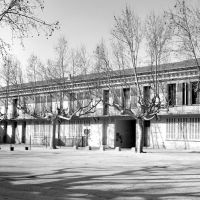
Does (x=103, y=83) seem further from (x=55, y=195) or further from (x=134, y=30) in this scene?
(x=55, y=195)

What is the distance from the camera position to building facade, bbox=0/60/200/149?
30844 millimetres

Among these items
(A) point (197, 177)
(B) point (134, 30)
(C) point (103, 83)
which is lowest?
(A) point (197, 177)

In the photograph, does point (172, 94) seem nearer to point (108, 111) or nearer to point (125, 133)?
point (108, 111)

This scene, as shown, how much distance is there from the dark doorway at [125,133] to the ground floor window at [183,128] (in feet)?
17.7

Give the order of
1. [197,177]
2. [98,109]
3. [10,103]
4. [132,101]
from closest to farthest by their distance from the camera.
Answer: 1. [197,177]
2. [132,101]
3. [98,109]
4. [10,103]

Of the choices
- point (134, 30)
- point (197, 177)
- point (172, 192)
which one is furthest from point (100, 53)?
point (172, 192)

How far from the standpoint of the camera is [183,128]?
3128 cm

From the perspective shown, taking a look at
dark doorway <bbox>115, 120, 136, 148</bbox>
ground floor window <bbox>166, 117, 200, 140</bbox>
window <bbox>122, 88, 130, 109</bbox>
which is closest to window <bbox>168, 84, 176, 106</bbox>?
ground floor window <bbox>166, 117, 200, 140</bbox>

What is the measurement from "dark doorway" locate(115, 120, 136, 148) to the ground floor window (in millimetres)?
5404

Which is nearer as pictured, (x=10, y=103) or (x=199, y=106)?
(x=199, y=106)

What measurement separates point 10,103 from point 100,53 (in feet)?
67.8

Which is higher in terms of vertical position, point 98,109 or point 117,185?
point 98,109

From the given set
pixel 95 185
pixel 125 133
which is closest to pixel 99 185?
pixel 95 185

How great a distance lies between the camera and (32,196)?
965 cm
